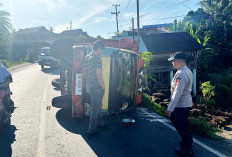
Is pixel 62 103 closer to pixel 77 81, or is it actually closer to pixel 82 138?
pixel 77 81

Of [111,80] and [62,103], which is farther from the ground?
[111,80]

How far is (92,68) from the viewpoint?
14.1 ft

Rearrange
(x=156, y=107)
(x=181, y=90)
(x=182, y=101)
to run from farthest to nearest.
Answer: (x=156, y=107) < (x=182, y=101) < (x=181, y=90)

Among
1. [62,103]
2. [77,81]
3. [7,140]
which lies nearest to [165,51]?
[62,103]

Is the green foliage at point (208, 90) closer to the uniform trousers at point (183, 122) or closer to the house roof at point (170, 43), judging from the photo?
the house roof at point (170, 43)

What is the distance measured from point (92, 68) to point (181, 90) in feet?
6.55

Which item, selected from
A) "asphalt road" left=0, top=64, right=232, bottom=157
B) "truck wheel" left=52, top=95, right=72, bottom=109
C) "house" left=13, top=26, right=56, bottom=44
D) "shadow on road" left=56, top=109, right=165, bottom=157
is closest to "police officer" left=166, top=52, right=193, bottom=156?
"asphalt road" left=0, top=64, right=232, bottom=157

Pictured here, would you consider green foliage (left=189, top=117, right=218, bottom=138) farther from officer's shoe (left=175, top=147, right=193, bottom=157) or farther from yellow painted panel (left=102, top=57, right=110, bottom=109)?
yellow painted panel (left=102, top=57, right=110, bottom=109)

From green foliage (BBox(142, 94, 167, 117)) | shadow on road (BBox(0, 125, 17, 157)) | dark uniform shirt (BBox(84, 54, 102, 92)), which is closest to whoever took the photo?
shadow on road (BBox(0, 125, 17, 157))

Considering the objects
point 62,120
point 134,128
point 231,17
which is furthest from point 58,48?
point 231,17

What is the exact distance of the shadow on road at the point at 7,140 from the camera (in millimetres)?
3735

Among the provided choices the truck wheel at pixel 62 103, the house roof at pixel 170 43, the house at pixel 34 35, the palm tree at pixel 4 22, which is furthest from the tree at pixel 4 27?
the truck wheel at pixel 62 103

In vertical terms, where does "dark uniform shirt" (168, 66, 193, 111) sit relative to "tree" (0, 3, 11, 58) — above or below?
below

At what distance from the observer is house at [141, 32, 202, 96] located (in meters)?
16.8
